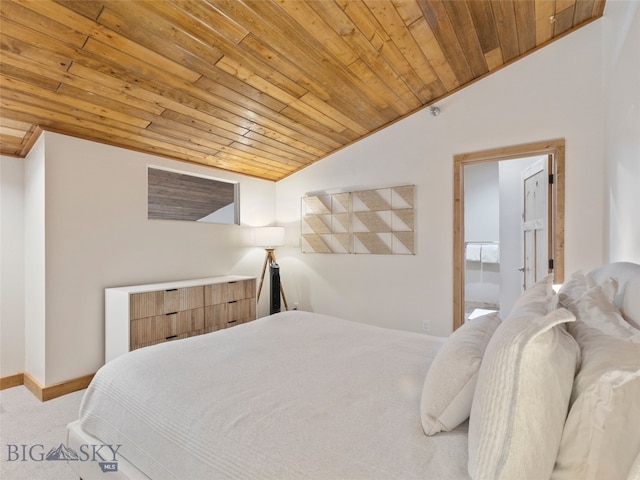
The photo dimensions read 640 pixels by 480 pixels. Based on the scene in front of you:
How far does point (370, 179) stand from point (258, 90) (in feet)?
5.77

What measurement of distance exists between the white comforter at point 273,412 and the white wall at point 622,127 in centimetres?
139

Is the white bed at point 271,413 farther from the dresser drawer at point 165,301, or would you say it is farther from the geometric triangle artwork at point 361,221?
the geometric triangle artwork at point 361,221

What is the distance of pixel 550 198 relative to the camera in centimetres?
301

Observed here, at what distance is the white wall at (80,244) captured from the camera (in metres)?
2.72

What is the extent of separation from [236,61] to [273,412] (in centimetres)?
229

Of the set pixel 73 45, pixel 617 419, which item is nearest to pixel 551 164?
pixel 617 419

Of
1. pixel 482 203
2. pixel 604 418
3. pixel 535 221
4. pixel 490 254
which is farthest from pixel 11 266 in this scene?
pixel 482 203

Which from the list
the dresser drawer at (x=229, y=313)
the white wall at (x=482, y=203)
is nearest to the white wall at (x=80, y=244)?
the dresser drawer at (x=229, y=313)

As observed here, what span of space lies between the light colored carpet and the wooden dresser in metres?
0.54

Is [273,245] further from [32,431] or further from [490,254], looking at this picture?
[490,254]

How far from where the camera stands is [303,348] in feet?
6.02

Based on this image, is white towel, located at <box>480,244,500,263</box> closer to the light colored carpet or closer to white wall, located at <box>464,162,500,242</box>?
white wall, located at <box>464,162,500,242</box>

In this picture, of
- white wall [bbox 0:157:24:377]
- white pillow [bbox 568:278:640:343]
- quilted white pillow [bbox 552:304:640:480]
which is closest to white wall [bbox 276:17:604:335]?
white pillow [bbox 568:278:640:343]

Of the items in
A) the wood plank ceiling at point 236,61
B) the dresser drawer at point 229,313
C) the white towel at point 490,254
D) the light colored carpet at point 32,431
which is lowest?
the light colored carpet at point 32,431
